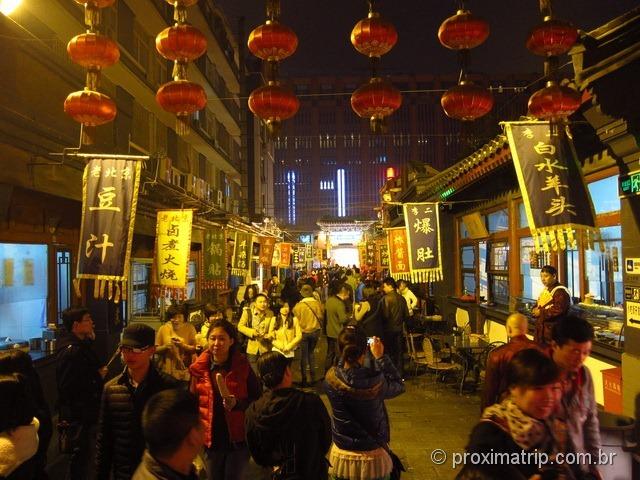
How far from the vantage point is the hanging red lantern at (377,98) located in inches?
247

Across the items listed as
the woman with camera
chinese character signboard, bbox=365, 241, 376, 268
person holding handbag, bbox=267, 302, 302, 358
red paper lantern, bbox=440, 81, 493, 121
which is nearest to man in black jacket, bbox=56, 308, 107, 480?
the woman with camera

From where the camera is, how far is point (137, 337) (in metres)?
4.03

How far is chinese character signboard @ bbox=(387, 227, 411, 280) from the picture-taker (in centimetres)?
1372

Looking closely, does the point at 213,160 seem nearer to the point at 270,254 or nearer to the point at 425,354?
the point at 270,254

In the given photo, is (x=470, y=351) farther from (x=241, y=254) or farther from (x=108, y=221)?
(x=241, y=254)

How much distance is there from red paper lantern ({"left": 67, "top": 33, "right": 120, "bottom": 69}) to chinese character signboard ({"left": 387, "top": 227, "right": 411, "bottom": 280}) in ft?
30.4

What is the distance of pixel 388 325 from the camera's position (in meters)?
11.4

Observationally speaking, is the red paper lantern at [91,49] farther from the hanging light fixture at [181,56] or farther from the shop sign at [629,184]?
the shop sign at [629,184]

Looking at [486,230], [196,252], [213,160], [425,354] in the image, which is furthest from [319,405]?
[213,160]

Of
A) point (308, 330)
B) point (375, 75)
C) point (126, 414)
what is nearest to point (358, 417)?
point (126, 414)

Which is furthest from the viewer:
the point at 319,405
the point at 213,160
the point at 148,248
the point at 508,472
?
the point at 213,160

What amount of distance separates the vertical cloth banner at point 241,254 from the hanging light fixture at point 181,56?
11.1m

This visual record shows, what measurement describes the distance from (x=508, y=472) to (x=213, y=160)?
2683 centimetres

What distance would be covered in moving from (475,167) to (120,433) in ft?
31.6
